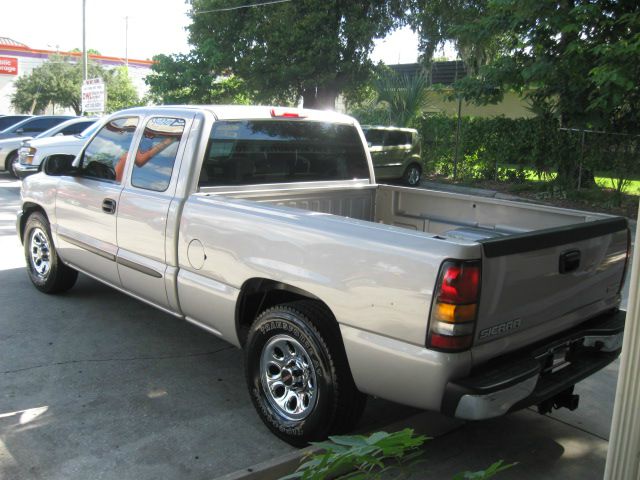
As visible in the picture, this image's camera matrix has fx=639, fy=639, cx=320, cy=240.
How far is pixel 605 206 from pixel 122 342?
12.0 meters

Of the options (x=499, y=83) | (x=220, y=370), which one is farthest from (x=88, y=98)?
(x=220, y=370)

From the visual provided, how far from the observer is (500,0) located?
40.8 feet

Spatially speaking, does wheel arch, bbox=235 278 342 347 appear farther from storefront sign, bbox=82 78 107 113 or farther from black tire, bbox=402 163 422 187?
storefront sign, bbox=82 78 107 113

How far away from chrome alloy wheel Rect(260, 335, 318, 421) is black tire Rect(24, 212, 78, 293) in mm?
3122

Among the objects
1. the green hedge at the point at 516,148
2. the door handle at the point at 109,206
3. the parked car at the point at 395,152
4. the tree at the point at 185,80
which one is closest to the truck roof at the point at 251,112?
the door handle at the point at 109,206

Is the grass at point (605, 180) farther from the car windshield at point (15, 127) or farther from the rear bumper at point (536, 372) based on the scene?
the car windshield at point (15, 127)

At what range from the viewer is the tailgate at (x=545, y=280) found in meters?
2.95

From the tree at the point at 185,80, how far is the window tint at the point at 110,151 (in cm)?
1922

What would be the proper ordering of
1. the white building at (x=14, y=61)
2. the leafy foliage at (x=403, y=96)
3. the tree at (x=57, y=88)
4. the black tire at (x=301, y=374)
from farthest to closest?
the white building at (x=14, y=61)
the tree at (x=57, y=88)
the leafy foliage at (x=403, y=96)
the black tire at (x=301, y=374)

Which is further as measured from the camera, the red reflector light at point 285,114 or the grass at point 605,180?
the grass at point 605,180

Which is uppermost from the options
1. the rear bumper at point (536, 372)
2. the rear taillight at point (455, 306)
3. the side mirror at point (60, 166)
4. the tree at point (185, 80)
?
the tree at point (185, 80)

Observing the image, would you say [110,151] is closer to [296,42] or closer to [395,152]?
[395,152]

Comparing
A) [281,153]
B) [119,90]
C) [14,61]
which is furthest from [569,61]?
[14,61]

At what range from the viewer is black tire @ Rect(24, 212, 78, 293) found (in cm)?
600
